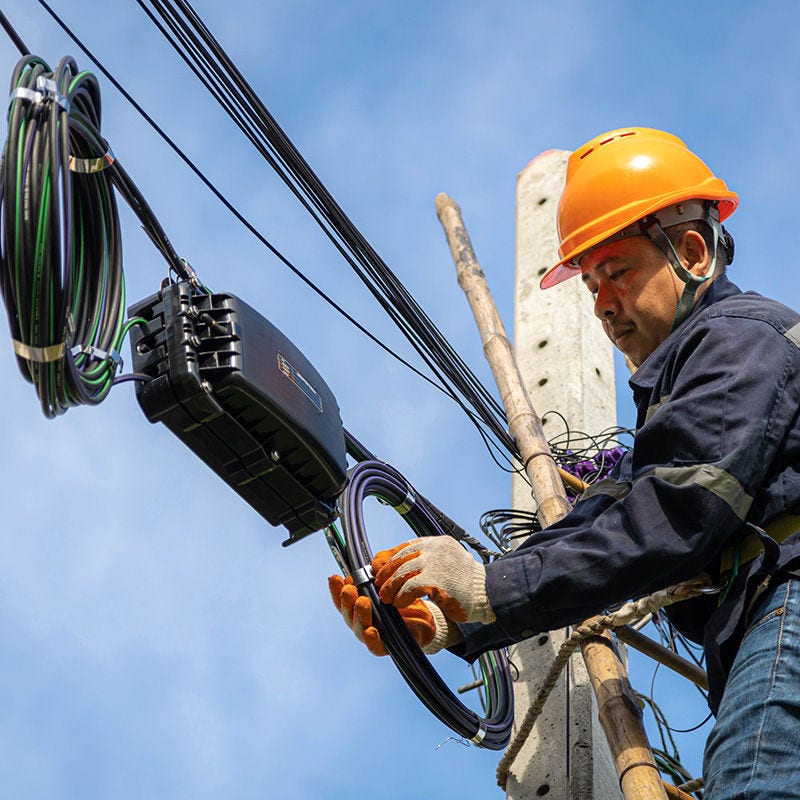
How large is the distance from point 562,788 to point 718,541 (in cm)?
195

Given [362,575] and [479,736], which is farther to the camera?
[479,736]

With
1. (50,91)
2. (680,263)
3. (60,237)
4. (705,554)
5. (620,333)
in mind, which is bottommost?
(705,554)

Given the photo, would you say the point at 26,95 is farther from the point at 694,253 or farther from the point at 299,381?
the point at 694,253

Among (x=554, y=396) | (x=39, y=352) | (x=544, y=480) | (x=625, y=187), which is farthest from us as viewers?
(x=554, y=396)

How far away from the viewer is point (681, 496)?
9.70 feet

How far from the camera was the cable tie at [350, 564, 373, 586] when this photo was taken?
3547 millimetres

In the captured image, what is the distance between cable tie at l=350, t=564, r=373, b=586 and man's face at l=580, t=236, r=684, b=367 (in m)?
0.89

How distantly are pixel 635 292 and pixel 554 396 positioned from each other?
8.29 feet

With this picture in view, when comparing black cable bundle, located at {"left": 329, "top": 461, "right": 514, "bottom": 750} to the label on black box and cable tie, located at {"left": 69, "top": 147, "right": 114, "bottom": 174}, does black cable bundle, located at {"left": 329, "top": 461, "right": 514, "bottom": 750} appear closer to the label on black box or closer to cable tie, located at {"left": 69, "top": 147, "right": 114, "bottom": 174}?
the label on black box

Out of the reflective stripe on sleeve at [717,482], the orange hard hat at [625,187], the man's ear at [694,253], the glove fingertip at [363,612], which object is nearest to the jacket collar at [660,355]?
the man's ear at [694,253]

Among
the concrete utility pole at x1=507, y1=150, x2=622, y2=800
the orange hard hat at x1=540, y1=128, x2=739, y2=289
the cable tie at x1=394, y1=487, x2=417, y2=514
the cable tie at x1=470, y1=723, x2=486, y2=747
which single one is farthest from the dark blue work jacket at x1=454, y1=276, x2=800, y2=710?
the concrete utility pole at x1=507, y1=150, x2=622, y2=800

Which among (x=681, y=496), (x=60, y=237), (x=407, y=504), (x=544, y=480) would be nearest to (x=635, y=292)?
(x=681, y=496)

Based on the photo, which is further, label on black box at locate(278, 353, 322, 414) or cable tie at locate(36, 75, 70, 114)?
label on black box at locate(278, 353, 322, 414)

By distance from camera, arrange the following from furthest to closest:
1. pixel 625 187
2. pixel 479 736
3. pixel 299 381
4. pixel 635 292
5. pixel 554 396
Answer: pixel 554 396
pixel 479 736
pixel 625 187
pixel 299 381
pixel 635 292
